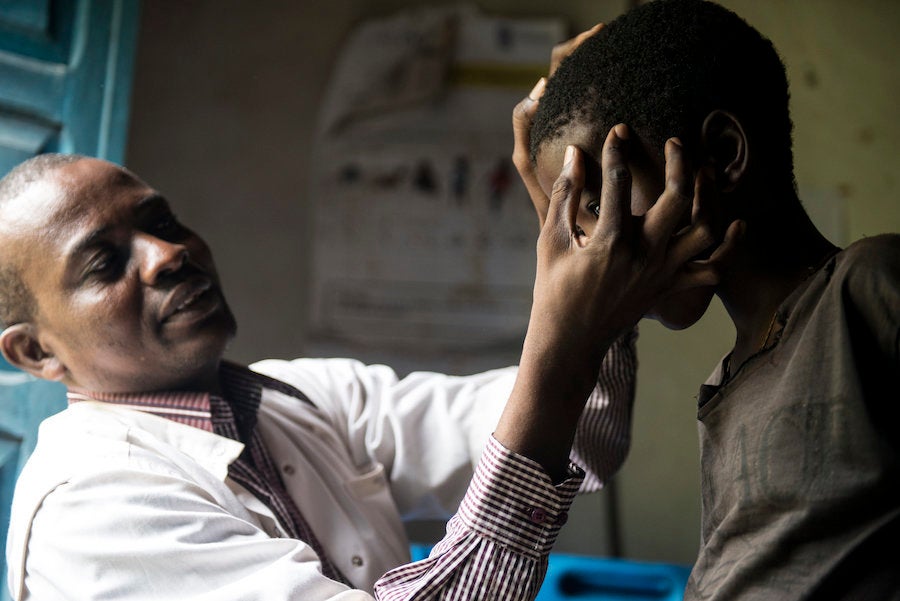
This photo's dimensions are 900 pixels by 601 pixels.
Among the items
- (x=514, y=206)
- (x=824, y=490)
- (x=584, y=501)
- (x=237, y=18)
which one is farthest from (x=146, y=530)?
(x=237, y=18)

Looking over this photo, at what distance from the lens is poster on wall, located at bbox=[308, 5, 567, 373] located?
169 cm

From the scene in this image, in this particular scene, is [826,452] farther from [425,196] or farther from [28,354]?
[425,196]

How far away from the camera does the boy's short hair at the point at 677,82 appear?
2.10ft

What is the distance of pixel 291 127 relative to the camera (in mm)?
1738

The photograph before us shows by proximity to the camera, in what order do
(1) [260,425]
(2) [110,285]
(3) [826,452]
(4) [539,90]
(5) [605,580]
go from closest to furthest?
1. (3) [826,452]
2. (4) [539,90]
3. (2) [110,285]
4. (1) [260,425]
5. (5) [605,580]

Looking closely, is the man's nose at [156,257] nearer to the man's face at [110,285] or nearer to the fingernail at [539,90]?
the man's face at [110,285]

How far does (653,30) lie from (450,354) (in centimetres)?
107

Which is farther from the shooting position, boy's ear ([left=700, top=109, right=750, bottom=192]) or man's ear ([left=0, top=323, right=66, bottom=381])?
man's ear ([left=0, top=323, right=66, bottom=381])

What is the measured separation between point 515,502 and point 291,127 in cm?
128

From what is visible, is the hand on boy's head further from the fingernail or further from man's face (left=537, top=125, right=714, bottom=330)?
the fingernail

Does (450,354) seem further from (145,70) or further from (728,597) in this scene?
(728,597)

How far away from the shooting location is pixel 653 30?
68 cm

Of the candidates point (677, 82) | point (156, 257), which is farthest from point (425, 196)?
point (677, 82)

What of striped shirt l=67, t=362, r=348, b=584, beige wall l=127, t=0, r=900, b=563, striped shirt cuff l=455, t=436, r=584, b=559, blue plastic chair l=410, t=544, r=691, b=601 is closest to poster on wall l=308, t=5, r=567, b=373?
beige wall l=127, t=0, r=900, b=563
